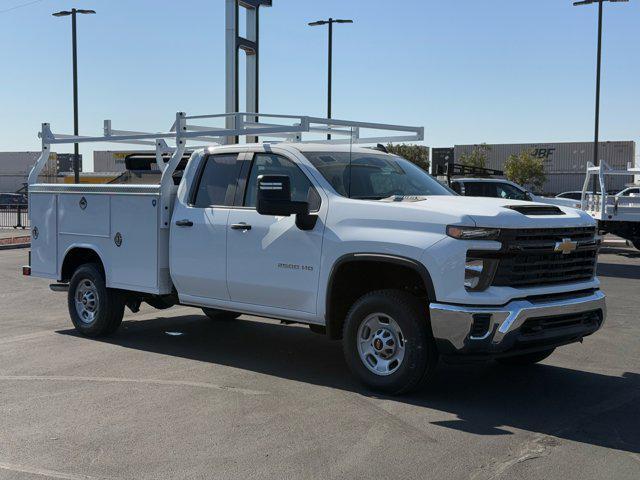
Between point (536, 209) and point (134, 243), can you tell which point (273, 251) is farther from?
point (536, 209)

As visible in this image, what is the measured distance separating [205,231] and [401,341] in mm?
2404

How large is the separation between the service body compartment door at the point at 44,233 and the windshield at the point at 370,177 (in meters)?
3.79

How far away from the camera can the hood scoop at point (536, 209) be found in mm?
5945

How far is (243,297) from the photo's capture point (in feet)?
23.7

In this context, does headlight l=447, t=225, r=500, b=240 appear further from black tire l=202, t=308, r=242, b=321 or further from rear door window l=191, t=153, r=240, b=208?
black tire l=202, t=308, r=242, b=321

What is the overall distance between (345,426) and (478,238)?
5.47 ft

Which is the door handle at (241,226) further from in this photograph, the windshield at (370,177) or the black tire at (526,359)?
the black tire at (526,359)

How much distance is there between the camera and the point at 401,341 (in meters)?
6.08

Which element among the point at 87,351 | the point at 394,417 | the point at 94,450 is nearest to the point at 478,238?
the point at 394,417

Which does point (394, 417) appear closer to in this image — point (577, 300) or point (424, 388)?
point (424, 388)

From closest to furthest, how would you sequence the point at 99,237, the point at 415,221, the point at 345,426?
the point at 345,426 → the point at 415,221 → the point at 99,237

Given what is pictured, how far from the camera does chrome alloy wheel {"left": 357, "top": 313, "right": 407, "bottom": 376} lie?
611 centimetres

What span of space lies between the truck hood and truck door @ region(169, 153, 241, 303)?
201cm

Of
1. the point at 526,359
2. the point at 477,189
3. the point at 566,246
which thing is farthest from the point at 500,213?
the point at 477,189
